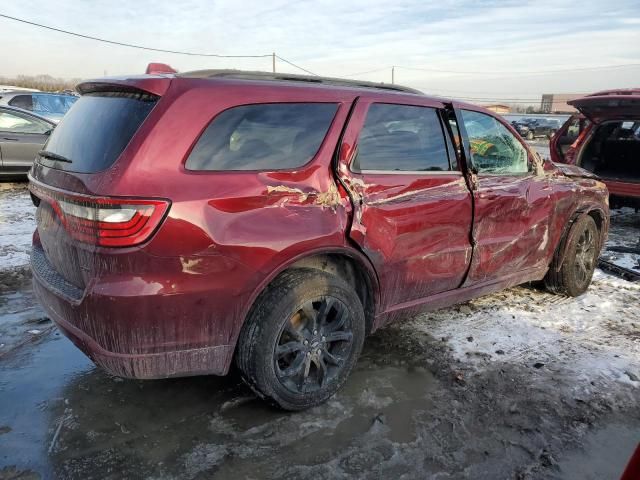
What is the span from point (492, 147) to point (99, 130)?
107 inches

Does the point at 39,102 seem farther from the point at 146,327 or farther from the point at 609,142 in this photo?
the point at 146,327

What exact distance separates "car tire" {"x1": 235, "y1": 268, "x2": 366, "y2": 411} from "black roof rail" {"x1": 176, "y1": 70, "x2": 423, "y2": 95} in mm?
1077

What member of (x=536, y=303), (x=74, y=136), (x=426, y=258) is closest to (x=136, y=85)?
(x=74, y=136)

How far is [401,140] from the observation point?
3.25m

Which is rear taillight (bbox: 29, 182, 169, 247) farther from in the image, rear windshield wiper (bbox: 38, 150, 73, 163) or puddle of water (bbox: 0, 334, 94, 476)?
puddle of water (bbox: 0, 334, 94, 476)

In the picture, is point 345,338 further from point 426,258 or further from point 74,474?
point 74,474

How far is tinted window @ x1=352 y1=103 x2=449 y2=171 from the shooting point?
303cm

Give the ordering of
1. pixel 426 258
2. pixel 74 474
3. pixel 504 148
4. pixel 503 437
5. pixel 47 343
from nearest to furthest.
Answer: pixel 74 474 → pixel 503 437 → pixel 426 258 → pixel 47 343 → pixel 504 148

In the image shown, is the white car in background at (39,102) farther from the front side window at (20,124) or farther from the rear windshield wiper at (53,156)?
the rear windshield wiper at (53,156)

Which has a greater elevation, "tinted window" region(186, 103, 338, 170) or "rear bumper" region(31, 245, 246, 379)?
"tinted window" region(186, 103, 338, 170)

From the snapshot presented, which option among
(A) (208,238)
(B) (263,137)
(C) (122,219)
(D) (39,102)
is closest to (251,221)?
(A) (208,238)

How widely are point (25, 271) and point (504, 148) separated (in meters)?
4.36

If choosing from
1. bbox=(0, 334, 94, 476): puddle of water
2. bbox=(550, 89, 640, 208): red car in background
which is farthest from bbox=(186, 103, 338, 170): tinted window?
bbox=(550, 89, 640, 208): red car in background

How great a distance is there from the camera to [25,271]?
490 cm
